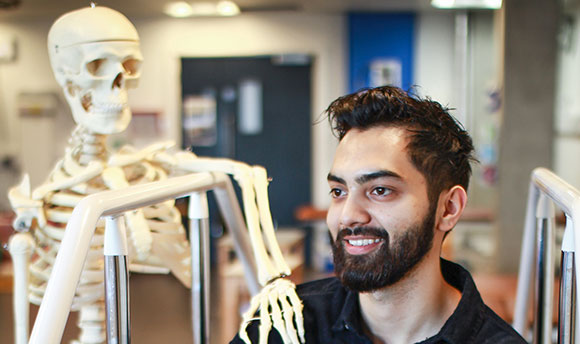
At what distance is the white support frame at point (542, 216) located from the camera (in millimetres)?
1186

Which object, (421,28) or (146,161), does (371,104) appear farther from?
(421,28)

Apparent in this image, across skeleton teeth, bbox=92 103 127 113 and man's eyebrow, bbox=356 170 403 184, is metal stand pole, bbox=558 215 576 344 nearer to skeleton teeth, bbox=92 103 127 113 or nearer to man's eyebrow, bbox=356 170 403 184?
man's eyebrow, bbox=356 170 403 184

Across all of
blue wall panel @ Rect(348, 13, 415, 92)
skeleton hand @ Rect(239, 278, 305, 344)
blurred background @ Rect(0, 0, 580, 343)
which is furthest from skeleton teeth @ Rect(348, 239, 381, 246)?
blue wall panel @ Rect(348, 13, 415, 92)

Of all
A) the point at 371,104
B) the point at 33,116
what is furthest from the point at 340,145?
the point at 33,116

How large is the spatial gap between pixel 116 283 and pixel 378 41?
5.05 m

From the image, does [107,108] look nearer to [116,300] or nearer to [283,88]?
[116,300]

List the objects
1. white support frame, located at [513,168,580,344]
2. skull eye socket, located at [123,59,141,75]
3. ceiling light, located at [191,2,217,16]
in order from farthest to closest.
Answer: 1. ceiling light, located at [191,2,217,16]
2. skull eye socket, located at [123,59,141,75]
3. white support frame, located at [513,168,580,344]

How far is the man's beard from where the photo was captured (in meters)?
1.36

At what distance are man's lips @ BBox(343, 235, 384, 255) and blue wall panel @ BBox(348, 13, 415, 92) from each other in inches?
186

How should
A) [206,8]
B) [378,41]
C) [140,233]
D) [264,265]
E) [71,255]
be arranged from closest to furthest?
[71,255]
[264,265]
[140,233]
[206,8]
[378,41]

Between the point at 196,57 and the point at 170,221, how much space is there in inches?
169

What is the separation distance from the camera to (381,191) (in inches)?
55.4

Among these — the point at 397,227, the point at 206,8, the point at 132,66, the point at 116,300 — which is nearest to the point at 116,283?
the point at 116,300

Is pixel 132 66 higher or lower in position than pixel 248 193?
higher
